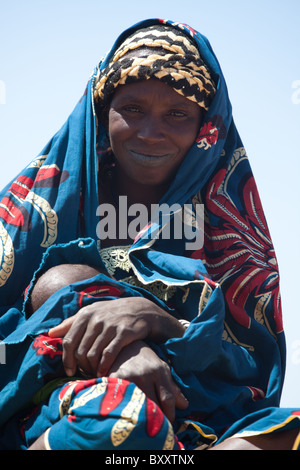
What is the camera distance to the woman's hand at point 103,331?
2842mm

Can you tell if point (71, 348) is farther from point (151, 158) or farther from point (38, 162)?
point (38, 162)

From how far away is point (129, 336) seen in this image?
9.45ft

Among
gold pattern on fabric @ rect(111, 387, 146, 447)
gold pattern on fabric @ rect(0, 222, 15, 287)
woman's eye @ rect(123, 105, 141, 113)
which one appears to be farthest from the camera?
woman's eye @ rect(123, 105, 141, 113)

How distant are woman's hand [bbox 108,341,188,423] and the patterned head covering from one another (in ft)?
5.23

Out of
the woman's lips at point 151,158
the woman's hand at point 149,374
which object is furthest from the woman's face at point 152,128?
the woman's hand at point 149,374

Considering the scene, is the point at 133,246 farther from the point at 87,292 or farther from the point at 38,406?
the point at 38,406

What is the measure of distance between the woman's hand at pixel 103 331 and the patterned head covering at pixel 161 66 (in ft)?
4.49

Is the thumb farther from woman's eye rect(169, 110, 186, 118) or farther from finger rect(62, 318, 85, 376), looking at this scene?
woman's eye rect(169, 110, 186, 118)

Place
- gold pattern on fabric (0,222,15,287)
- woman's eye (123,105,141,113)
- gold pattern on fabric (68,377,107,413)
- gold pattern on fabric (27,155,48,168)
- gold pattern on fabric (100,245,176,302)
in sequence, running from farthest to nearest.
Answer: gold pattern on fabric (27,155,48,168)
woman's eye (123,105,141,113)
gold pattern on fabric (0,222,15,287)
gold pattern on fabric (100,245,176,302)
gold pattern on fabric (68,377,107,413)

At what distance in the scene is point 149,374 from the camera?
2.77 meters

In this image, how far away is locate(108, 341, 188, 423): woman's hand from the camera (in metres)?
2.75

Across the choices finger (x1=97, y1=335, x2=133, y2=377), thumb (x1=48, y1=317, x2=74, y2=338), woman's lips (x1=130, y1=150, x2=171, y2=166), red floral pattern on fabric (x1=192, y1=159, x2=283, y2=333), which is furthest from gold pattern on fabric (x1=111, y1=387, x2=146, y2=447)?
woman's lips (x1=130, y1=150, x2=171, y2=166)

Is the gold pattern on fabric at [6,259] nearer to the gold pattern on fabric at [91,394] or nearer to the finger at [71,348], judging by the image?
the finger at [71,348]

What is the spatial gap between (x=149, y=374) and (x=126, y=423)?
302 millimetres
